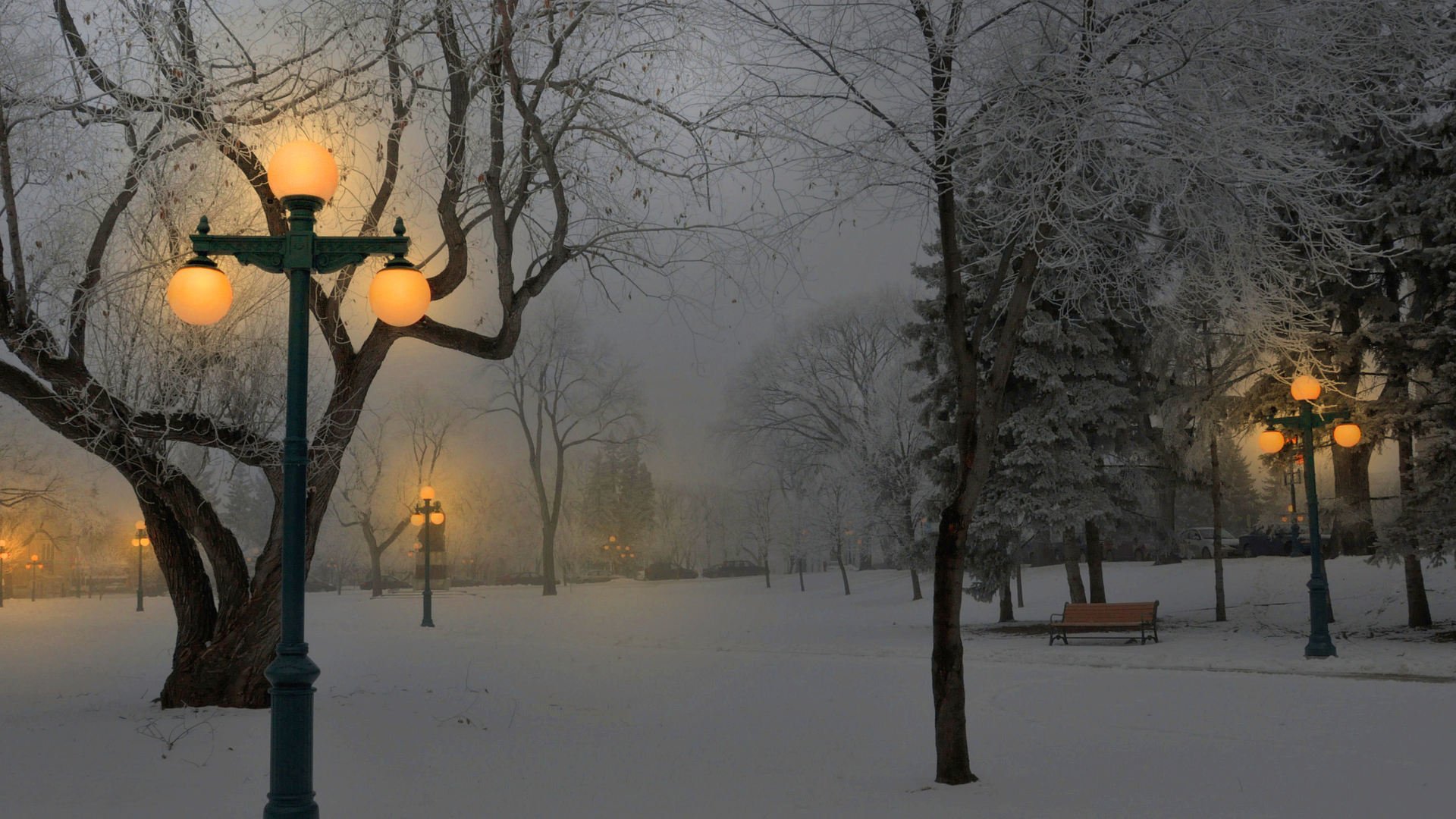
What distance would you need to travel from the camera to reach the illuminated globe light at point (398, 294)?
5.88 meters

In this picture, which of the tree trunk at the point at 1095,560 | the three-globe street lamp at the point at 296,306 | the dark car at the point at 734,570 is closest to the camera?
the three-globe street lamp at the point at 296,306

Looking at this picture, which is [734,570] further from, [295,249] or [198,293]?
[198,293]

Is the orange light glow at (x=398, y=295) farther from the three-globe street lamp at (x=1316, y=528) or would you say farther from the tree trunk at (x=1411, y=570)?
the tree trunk at (x=1411, y=570)

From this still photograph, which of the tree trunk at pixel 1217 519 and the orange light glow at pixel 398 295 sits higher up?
the orange light glow at pixel 398 295

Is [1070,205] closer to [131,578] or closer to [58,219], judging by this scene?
[58,219]

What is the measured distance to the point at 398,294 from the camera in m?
5.91

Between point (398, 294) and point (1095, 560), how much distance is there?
20.6 metres

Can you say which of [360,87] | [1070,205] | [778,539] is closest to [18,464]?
[778,539]

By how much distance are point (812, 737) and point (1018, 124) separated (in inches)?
235

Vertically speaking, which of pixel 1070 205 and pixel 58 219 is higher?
pixel 58 219

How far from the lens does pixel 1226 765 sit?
27.4 feet

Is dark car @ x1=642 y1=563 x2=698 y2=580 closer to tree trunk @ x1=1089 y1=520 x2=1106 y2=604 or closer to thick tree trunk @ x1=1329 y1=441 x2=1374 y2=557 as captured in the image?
tree trunk @ x1=1089 y1=520 x2=1106 y2=604

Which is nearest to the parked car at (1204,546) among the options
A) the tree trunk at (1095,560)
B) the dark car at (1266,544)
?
the dark car at (1266,544)

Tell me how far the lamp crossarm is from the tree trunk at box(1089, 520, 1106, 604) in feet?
65.6
